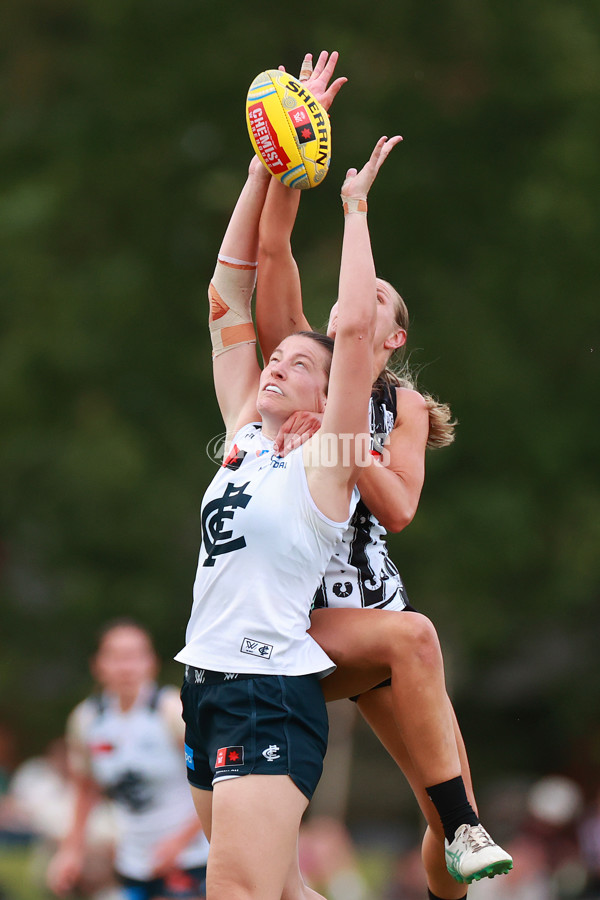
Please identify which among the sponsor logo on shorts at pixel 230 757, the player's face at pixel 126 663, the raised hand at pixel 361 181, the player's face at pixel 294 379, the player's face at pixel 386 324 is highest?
the raised hand at pixel 361 181

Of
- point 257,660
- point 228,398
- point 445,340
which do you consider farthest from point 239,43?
point 257,660

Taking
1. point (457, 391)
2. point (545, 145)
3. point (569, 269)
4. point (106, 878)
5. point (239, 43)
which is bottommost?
point (106, 878)

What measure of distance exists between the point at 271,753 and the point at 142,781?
3110mm

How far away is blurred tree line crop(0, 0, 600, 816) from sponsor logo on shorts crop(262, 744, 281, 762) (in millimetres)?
7238

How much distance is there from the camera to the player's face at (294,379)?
12.5 feet

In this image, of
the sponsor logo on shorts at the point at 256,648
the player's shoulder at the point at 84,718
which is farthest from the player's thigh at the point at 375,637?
the player's shoulder at the point at 84,718

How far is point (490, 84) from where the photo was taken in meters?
11.5

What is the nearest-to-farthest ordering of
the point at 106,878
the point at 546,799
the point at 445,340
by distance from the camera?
1. the point at 106,878
2. the point at 546,799
3. the point at 445,340

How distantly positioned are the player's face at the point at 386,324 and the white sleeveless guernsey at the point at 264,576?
636mm

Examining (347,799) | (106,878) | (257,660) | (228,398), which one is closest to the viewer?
(257,660)

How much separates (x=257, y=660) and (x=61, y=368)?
8.05 metres

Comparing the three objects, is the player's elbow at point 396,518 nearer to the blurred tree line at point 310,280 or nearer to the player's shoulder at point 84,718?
the player's shoulder at point 84,718

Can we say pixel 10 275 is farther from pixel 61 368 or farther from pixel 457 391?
pixel 457 391

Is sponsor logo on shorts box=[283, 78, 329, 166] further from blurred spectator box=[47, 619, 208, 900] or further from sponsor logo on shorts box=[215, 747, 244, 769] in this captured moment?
blurred spectator box=[47, 619, 208, 900]
